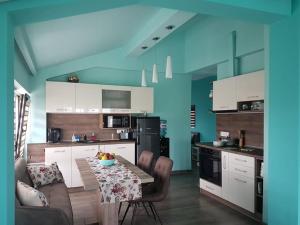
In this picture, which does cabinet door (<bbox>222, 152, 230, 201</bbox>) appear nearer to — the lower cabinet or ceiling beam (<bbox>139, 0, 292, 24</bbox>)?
the lower cabinet

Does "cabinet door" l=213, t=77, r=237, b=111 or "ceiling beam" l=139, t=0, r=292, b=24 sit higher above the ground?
"ceiling beam" l=139, t=0, r=292, b=24

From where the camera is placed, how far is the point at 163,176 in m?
3.22

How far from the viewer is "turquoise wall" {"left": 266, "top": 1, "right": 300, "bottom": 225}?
6.77 ft

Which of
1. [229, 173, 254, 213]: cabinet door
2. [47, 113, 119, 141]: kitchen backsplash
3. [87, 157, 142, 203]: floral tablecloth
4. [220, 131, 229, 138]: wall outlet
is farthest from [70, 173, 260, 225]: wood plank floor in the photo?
[47, 113, 119, 141]: kitchen backsplash

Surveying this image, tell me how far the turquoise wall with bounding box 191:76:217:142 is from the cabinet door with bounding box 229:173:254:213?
3.88m

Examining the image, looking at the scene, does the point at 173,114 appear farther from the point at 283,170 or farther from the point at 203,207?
the point at 283,170

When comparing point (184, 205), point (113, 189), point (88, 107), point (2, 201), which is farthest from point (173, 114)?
point (2, 201)

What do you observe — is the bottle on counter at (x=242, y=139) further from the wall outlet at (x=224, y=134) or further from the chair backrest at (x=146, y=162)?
the chair backrest at (x=146, y=162)

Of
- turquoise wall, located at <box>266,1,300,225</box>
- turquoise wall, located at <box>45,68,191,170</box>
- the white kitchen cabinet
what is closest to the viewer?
turquoise wall, located at <box>266,1,300,225</box>

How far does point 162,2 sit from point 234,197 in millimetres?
3217

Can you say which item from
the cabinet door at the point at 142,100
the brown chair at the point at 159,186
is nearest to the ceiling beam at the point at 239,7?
the brown chair at the point at 159,186

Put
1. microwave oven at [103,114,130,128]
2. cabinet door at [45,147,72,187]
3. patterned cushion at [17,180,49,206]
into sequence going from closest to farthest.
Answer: patterned cushion at [17,180,49,206], cabinet door at [45,147,72,187], microwave oven at [103,114,130,128]

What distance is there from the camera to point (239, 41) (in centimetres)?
451

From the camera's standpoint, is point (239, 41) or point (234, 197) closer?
point (234, 197)
